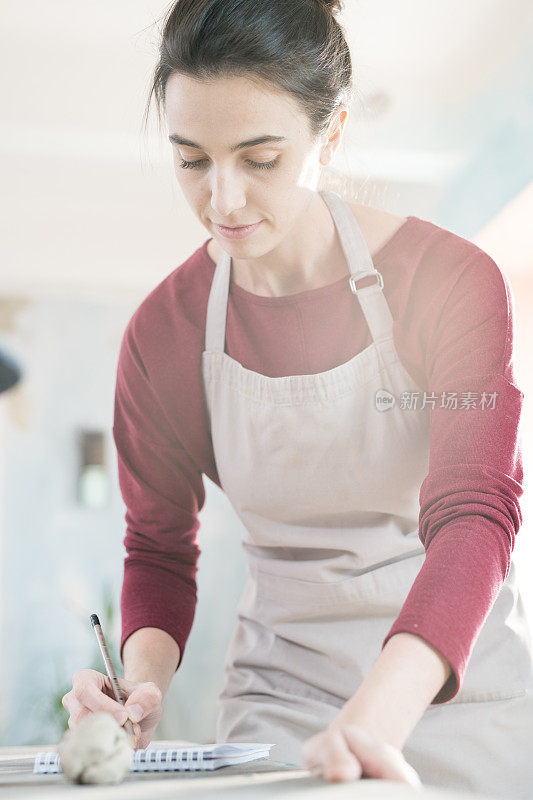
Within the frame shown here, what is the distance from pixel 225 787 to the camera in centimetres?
57

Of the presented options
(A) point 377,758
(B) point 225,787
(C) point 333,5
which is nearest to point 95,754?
(B) point 225,787

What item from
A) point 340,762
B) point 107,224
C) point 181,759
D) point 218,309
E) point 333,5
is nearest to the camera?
point 340,762

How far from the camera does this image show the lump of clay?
59 centimetres

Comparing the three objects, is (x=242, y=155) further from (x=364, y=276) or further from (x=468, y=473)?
(x=468, y=473)

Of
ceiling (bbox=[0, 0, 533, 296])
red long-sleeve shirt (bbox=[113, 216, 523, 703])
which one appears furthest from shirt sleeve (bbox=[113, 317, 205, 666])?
ceiling (bbox=[0, 0, 533, 296])

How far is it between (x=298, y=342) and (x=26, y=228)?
2922 mm

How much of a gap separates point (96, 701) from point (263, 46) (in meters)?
0.70

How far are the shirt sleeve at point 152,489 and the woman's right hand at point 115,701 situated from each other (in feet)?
0.68

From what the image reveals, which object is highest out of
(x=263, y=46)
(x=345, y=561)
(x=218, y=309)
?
(x=263, y=46)

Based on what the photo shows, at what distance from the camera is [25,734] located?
396cm

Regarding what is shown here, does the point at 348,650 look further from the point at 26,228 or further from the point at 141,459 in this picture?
the point at 26,228

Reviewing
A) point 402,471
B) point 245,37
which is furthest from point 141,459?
point 245,37

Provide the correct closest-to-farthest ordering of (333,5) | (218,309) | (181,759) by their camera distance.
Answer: (181,759)
(333,5)
(218,309)

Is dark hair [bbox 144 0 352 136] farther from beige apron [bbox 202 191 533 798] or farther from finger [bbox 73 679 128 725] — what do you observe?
finger [bbox 73 679 128 725]
